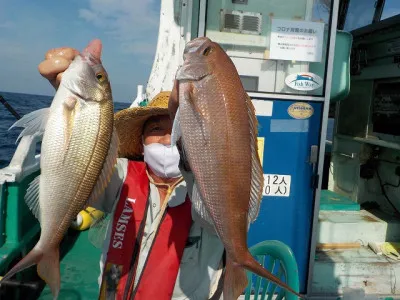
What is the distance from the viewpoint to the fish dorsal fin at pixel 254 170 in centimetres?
163

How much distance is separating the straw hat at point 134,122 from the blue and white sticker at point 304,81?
5.25ft

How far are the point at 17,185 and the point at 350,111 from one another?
4888 mm

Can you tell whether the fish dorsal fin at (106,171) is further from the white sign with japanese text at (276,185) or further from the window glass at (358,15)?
the window glass at (358,15)

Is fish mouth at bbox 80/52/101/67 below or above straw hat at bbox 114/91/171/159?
above

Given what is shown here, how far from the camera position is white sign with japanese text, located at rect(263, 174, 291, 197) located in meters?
3.65

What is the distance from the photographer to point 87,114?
5.48ft

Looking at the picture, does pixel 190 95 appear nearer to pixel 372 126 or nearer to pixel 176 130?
pixel 176 130

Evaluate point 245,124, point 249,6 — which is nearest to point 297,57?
point 249,6

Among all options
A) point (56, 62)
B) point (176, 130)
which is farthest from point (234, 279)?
point (56, 62)

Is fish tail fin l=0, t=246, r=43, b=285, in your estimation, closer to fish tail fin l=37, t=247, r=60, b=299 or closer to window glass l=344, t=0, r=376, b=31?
fish tail fin l=37, t=247, r=60, b=299

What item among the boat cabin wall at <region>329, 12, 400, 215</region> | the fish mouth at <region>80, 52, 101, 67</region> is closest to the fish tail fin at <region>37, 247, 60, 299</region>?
the fish mouth at <region>80, 52, 101, 67</region>

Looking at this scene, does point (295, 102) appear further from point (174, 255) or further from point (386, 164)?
point (386, 164)

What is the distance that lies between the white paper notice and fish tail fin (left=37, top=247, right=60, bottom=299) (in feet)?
8.71

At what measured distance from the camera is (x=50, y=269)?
1.64 m
